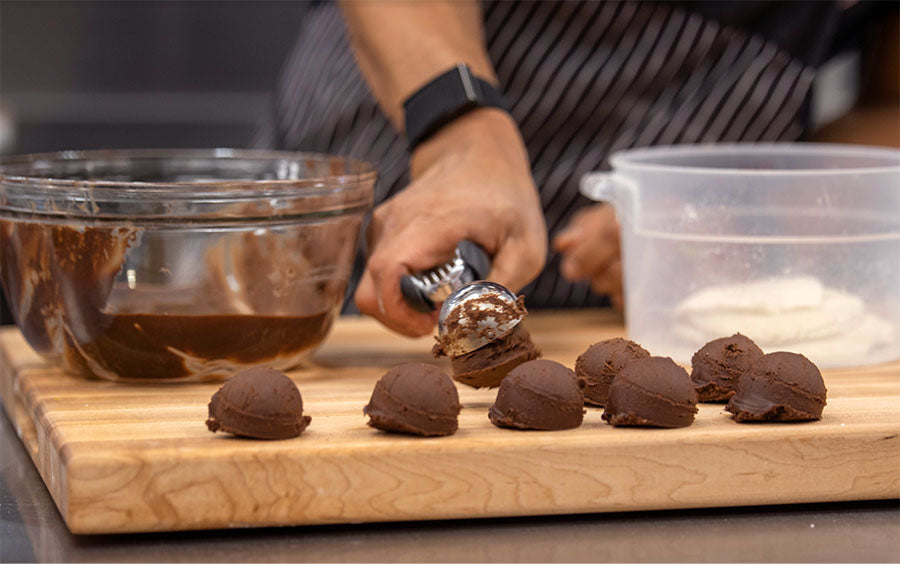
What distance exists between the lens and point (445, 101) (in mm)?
1603

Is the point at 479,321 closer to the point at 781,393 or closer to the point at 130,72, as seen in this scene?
the point at 781,393

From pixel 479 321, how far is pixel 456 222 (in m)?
0.22

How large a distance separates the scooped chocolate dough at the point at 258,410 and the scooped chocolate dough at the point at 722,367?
0.42 metres

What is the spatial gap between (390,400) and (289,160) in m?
0.63

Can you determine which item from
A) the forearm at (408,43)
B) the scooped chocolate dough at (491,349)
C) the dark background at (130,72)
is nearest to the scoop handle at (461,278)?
the scooped chocolate dough at (491,349)

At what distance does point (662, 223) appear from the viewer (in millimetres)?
1499

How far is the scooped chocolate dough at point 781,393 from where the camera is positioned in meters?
1.13

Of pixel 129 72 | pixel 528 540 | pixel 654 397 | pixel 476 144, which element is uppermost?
pixel 476 144

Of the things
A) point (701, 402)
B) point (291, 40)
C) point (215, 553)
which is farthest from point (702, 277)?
point (291, 40)

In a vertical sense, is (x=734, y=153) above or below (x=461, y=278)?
above

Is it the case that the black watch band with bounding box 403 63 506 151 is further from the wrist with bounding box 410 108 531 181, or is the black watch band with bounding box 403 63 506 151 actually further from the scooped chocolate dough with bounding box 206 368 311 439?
the scooped chocolate dough with bounding box 206 368 311 439

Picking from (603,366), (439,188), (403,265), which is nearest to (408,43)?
(439,188)

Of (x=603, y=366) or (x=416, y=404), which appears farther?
(x=603, y=366)

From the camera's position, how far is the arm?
1.39 m
